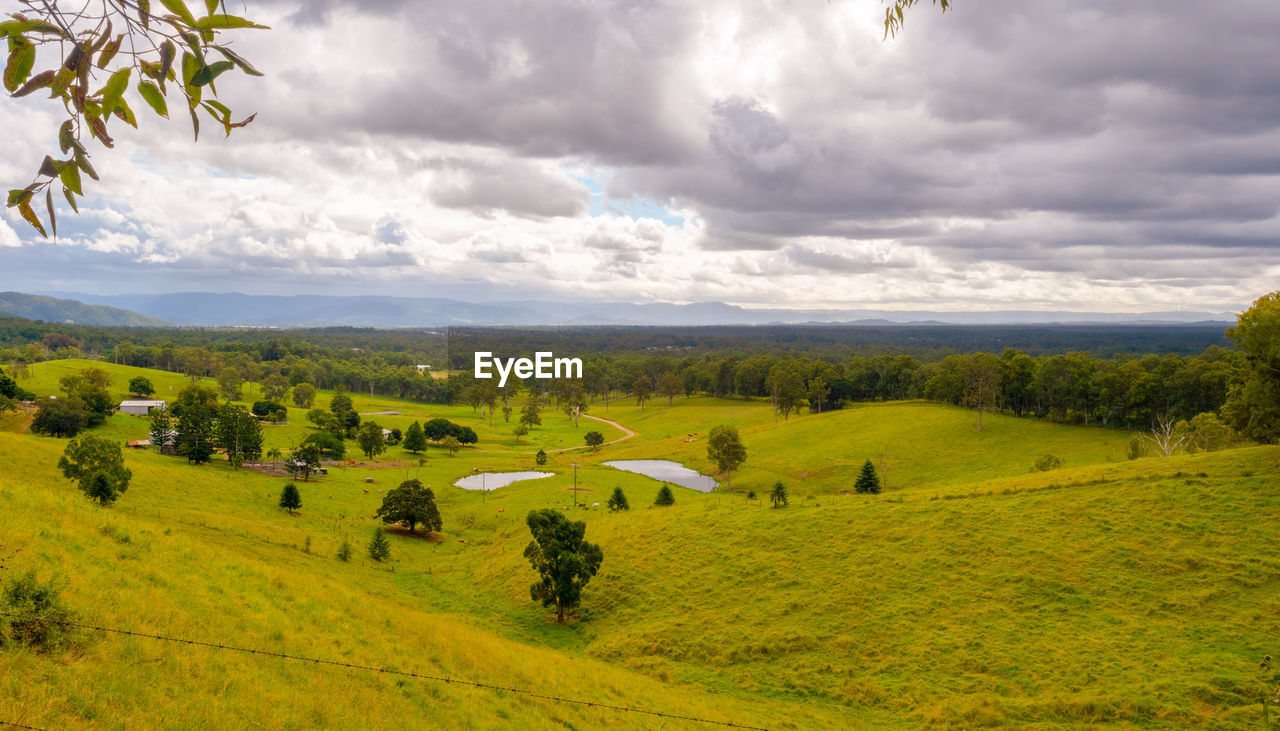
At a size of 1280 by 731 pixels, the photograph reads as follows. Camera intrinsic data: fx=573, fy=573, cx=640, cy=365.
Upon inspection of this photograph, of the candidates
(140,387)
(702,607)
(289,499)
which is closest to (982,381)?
(702,607)

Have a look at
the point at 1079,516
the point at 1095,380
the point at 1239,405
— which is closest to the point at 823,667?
the point at 1079,516

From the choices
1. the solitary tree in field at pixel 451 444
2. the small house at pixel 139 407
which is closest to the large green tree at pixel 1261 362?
the solitary tree in field at pixel 451 444

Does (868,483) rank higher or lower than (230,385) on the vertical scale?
lower

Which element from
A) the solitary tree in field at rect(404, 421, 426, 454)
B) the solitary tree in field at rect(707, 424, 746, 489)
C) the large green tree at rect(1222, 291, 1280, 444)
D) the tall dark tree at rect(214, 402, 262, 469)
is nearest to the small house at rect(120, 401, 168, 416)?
the tall dark tree at rect(214, 402, 262, 469)

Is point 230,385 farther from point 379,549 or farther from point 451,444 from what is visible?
point 379,549

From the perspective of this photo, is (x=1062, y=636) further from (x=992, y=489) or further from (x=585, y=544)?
(x=585, y=544)

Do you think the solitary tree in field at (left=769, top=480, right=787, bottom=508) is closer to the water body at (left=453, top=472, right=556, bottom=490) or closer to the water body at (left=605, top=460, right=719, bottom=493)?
the water body at (left=605, top=460, right=719, bottom=493)

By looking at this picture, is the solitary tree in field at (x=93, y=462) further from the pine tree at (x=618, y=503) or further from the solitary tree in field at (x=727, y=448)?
the solitary tree in field at (x=727, y=448)
